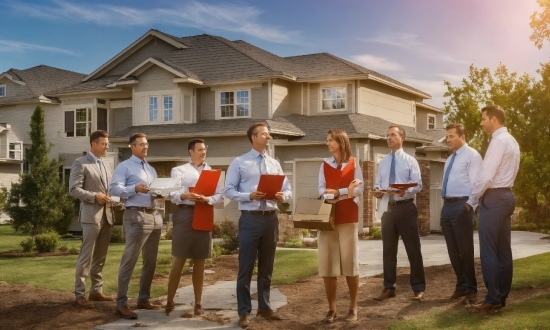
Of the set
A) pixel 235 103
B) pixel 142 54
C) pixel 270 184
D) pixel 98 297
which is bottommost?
pixel 98 297

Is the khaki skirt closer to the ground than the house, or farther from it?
closer to the ground

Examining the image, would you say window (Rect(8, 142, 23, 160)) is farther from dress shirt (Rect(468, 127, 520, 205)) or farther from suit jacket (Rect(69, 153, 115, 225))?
dress shirt (Rect(468, 127, 520, 205))

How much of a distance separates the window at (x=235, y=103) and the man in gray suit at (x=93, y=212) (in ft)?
54.7

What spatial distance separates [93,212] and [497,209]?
5580 mm

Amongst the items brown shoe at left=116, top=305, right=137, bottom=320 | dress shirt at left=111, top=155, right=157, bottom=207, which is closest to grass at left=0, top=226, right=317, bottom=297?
brown shoe at left=116, top=305, right=137, bottom=320

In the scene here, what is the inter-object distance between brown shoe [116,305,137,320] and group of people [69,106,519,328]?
20 millimetres

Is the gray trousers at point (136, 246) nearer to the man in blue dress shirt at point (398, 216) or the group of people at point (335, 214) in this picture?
the group of people at point (335, 214)

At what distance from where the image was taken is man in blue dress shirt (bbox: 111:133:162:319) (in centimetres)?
902

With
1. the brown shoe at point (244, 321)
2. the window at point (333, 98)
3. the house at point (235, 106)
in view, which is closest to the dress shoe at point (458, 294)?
the brown shoe at point (244, 321)

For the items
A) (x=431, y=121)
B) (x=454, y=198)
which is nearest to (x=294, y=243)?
(x=454, y=198)

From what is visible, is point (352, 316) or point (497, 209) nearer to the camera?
point (352, 316)

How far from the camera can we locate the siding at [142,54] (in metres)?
31.0

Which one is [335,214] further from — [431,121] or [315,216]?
[431,121]

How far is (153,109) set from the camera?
27.9m
